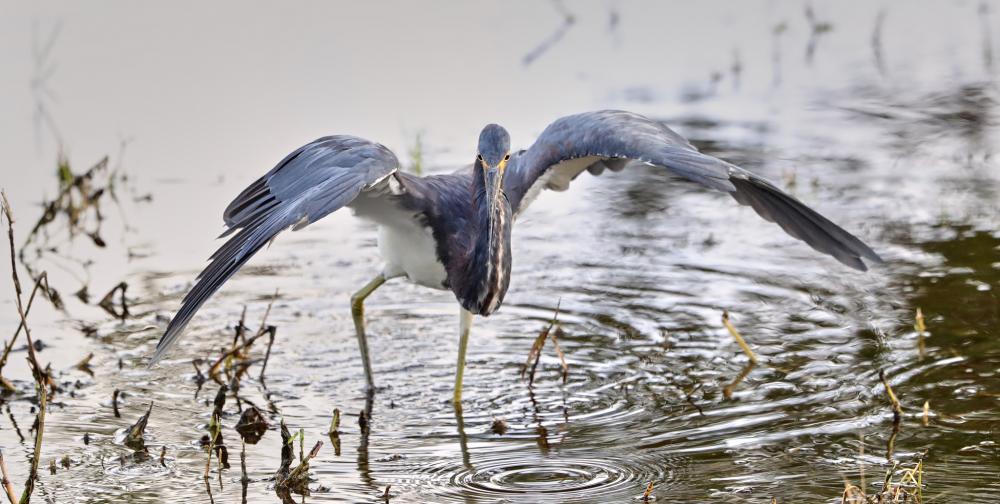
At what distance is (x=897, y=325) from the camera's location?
6957 millimetres

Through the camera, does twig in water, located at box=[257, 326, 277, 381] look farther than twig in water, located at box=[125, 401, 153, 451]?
Yes

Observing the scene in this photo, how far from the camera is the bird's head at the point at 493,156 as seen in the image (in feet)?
19.2

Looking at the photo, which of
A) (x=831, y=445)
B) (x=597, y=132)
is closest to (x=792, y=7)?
(x=597, y=132)

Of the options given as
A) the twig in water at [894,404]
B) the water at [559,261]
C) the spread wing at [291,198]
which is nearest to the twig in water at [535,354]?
the water at [559,261]

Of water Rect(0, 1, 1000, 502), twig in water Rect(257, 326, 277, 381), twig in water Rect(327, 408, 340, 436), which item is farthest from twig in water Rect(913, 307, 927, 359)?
twig in water Rect(257, 326, 277, 381)

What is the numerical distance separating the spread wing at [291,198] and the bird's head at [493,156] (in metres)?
0.35

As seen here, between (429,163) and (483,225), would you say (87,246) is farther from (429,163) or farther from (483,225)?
(483,225)

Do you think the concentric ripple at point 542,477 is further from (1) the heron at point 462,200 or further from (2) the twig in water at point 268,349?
(2) the twig in water at point 268,349

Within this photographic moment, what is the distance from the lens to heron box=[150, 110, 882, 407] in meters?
5.49

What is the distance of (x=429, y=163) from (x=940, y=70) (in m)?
4.28

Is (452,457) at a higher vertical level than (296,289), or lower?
lower

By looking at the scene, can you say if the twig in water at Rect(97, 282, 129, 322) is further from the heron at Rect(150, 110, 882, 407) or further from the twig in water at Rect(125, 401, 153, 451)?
the twig in water at Rect(125, 401, 153, 451)

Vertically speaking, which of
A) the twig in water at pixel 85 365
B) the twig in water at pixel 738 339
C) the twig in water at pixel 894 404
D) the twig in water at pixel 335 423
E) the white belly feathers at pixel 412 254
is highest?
the white belly feathers at pixel 412 254

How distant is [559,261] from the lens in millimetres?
8125
